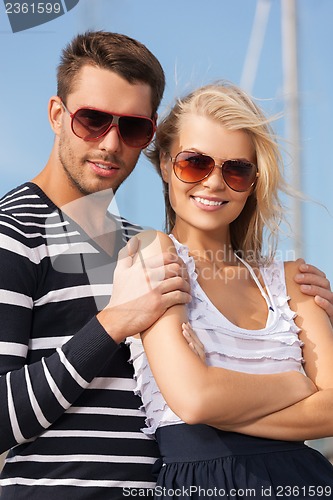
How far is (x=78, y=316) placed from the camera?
263 centimetres

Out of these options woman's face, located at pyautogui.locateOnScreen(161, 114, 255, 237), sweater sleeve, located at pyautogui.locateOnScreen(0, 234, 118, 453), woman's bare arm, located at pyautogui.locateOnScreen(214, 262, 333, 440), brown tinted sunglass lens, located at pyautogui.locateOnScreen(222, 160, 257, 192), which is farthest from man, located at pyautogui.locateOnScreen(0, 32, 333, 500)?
brown tinted sunglass lens, located at pyautogui.locateOnScreen(222, 160, 257, 192)

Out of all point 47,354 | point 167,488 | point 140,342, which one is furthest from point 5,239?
point 167,488

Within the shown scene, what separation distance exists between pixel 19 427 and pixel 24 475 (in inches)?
8.8

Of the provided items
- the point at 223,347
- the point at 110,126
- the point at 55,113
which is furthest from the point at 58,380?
the point at 55,113

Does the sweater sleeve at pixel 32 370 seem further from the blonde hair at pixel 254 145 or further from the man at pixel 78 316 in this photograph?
the blonde hair at pixel 254 145

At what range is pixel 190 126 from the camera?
280 cm

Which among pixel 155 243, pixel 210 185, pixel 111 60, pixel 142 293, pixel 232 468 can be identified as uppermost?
pixel 111 60

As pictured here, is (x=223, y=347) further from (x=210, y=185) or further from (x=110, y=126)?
(x=110, y=126)

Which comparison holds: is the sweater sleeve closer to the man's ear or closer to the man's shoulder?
the man's shoulder

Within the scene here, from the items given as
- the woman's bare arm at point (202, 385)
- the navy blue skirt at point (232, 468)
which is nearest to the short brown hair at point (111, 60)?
the woman's bare arm at point (202, 385)

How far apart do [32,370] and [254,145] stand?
1110mm

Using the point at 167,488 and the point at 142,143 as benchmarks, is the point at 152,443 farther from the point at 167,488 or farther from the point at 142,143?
the point at 142,143

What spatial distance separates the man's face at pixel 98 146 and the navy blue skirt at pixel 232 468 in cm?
101

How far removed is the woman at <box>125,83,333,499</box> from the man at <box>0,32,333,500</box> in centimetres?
10
